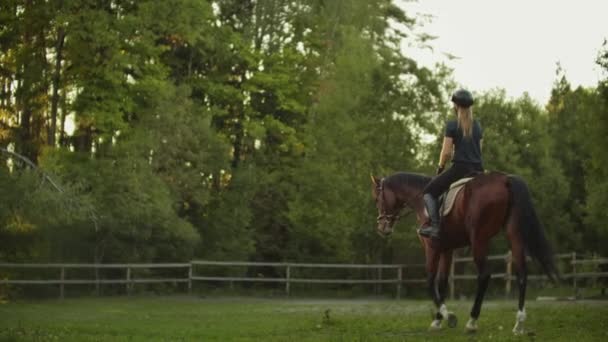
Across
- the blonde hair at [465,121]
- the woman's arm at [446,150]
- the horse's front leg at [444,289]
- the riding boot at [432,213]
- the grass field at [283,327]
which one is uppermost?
the blonde hair at [465,121]

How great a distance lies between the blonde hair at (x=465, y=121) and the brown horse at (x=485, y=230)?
0.62 metres

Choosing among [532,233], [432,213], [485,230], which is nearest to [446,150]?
[432,213]

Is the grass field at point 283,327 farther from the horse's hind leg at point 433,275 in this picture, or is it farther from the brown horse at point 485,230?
the brown horse at point 485,230

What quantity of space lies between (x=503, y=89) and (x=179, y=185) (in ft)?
46.2

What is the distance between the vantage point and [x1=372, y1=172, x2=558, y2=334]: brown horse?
1265 cm

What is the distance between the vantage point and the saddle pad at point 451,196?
13570mm

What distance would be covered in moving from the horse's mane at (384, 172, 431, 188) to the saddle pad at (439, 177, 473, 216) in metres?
0.91

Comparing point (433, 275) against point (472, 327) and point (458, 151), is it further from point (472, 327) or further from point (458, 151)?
point (458, 151)

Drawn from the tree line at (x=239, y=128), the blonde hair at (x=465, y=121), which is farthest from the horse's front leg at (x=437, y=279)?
the tree line at (x=239, y=128)

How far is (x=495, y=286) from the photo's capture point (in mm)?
35312

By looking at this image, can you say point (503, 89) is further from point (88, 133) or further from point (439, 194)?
point (439, 194)

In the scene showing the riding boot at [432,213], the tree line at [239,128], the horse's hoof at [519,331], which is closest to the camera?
the horse's hoof at [519,331]

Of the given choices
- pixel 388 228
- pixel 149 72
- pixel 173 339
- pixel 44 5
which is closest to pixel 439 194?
pixel 388 228

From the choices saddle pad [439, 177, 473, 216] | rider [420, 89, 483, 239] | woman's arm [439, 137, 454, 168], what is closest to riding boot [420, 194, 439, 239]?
rider [420, 89, 483, 239]
